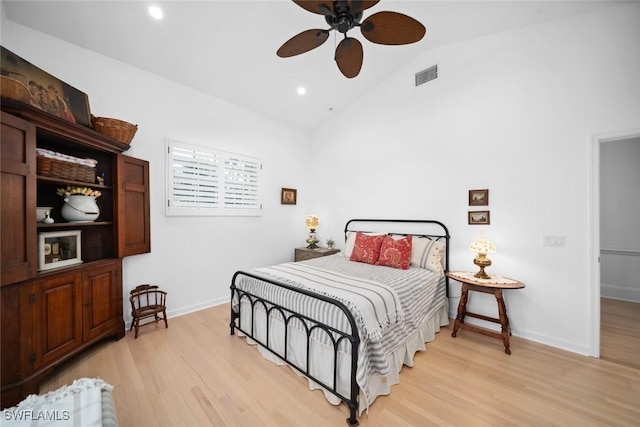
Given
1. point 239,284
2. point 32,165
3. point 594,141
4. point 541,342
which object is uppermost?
point 594,141

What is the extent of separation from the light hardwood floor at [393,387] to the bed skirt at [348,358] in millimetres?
57

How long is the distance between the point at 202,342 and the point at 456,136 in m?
3.98

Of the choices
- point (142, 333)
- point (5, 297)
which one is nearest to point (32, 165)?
point (5, 297)

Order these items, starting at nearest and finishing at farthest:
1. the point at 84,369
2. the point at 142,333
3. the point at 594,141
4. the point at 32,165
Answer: the point at 32,165
the point at 84,369
the point at 594,141
the point at 142,333

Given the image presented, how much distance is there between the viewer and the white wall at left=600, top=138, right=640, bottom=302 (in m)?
3.64

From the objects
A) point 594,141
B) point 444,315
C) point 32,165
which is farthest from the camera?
point 444,315

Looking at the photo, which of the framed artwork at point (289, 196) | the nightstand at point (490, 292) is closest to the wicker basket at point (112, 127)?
the framed artwork at point (289, 196)

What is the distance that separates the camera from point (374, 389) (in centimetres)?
180

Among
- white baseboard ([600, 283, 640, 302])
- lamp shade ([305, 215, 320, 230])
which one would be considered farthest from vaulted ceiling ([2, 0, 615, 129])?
white baseboard ([600, 283, 640, 302])

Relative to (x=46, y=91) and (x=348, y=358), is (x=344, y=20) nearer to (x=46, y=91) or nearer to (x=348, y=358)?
(x=348, y=358)

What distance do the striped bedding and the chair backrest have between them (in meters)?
1.23

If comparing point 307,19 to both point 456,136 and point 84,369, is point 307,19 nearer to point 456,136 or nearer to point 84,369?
point 456,136

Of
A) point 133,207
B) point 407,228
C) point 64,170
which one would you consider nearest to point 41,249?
point 64,170

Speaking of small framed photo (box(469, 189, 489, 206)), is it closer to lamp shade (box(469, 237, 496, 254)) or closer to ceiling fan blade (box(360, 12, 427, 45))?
lamp shade (box(469, 237, 496, 254))
